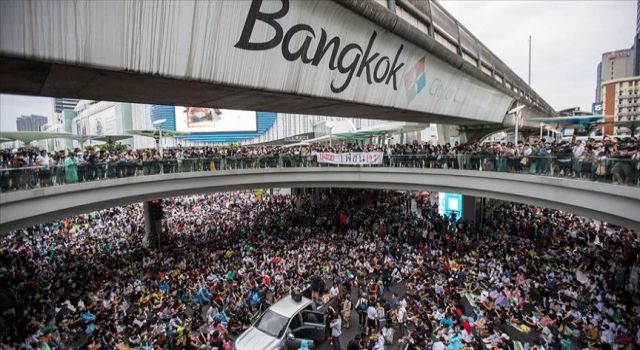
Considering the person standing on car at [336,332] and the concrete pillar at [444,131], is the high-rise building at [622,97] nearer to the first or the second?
the concrete pillar at [444,131]

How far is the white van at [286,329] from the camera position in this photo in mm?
8539

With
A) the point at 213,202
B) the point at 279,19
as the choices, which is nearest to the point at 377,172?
the point at 279,19

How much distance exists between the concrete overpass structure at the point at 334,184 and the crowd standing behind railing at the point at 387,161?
29 cm

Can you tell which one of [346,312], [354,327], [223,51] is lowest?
[354,327]

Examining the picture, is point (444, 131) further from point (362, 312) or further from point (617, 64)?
point (617, 64)

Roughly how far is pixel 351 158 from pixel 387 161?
6.83ft

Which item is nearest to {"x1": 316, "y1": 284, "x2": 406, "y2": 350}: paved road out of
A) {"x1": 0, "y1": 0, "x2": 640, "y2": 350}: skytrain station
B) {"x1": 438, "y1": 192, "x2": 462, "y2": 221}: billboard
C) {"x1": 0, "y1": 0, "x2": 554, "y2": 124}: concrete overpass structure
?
{"x1": 0, "y1": 0, "x2": 640, "y2": 350}: skytrain station

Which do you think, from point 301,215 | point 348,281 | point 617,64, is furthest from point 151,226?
point 617,64

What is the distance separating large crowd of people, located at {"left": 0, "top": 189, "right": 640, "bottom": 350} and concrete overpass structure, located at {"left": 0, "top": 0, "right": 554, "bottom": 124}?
6.88 metres

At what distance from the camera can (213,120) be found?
61.1 m

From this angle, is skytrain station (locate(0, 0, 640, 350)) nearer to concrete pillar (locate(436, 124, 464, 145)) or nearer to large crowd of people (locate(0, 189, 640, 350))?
large crowd of people (locate(0, 189, 640, 350))

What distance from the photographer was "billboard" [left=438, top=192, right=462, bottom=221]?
20.4 m

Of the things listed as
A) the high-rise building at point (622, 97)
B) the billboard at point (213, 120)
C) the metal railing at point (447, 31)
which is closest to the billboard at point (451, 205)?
the metal railing at point (447, 31)

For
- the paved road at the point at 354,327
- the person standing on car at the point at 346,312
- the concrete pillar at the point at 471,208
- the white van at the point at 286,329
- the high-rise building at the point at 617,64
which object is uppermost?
the high-rise building at the point at 617,64
